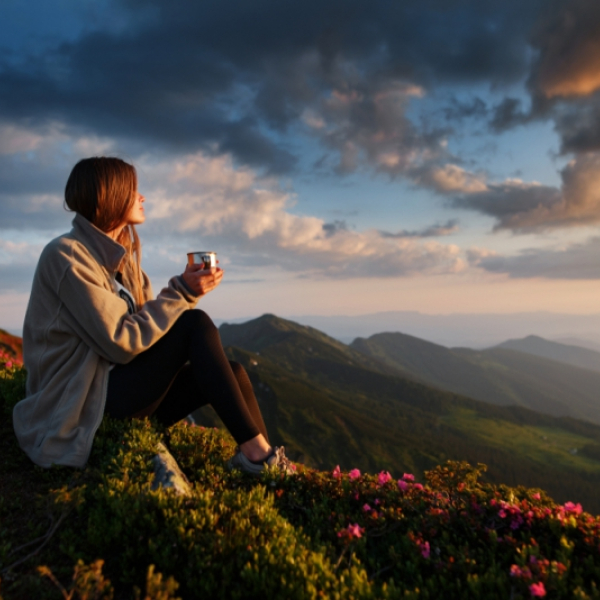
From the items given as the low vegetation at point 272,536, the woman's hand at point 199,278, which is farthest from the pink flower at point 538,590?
the woman's hand at point 199,278

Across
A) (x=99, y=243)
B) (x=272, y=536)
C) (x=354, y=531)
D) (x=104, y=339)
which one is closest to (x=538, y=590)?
(x=354, y=531)

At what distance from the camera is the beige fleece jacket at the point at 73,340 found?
4.90m

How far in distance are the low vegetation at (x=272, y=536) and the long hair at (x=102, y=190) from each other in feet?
8.82

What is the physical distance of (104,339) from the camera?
16.2ft

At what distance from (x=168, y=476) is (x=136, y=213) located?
126 inches

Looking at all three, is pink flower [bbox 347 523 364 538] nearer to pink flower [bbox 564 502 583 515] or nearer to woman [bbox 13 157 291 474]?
woman [bbox 13 157 291 474]

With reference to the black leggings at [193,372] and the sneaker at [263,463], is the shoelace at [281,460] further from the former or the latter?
the black leggings at [193,372]

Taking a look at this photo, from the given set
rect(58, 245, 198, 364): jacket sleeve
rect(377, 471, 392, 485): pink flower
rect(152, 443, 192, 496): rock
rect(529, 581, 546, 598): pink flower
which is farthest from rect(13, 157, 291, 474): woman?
rect(529, 581, 546, 598): pink flower

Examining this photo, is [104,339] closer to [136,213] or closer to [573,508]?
[136,213]

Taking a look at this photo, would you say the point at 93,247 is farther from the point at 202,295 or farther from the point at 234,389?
the point at 234,389

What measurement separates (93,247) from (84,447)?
231 cm

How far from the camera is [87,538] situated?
14.3 ft

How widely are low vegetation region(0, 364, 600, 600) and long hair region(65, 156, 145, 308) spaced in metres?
2.69

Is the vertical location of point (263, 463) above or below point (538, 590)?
above
